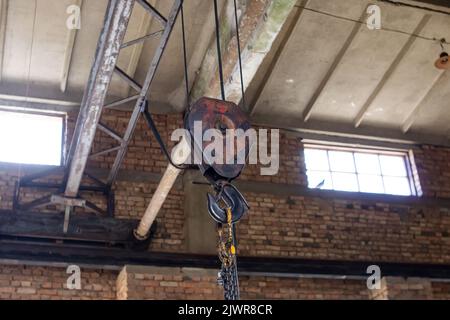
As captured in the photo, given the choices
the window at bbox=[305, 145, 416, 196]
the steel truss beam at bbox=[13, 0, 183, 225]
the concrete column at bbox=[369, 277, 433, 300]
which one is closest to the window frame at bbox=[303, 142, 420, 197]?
the window at bbox=[305, 145, 416, 196]

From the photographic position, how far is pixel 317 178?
408 inches

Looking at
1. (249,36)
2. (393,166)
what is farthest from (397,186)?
(249,36)

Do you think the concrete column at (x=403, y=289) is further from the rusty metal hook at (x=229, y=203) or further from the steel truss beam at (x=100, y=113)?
the rusty metal hook at (x=229, y=203)

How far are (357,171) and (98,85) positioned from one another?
4971 mm

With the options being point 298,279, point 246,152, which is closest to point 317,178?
point 298,279

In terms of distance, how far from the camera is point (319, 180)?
1034 cm

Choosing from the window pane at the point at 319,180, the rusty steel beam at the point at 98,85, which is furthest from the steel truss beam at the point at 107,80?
the window pane at the point at 319,180

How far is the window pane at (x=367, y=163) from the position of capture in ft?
35.0

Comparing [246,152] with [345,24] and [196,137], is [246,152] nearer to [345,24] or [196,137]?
[196,137]

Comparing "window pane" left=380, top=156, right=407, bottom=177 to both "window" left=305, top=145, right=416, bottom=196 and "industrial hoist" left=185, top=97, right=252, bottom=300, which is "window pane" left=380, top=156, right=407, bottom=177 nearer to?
"window" left=305, top=145, right=416, bottom=196

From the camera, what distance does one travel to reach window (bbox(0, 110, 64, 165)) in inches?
355

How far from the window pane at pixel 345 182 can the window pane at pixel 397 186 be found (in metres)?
0.55

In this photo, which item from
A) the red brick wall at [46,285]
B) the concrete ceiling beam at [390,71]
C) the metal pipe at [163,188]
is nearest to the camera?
the metal pipe at [163,188]

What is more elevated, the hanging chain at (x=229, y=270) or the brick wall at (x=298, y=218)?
the brick wall at (x=298, y=218)
